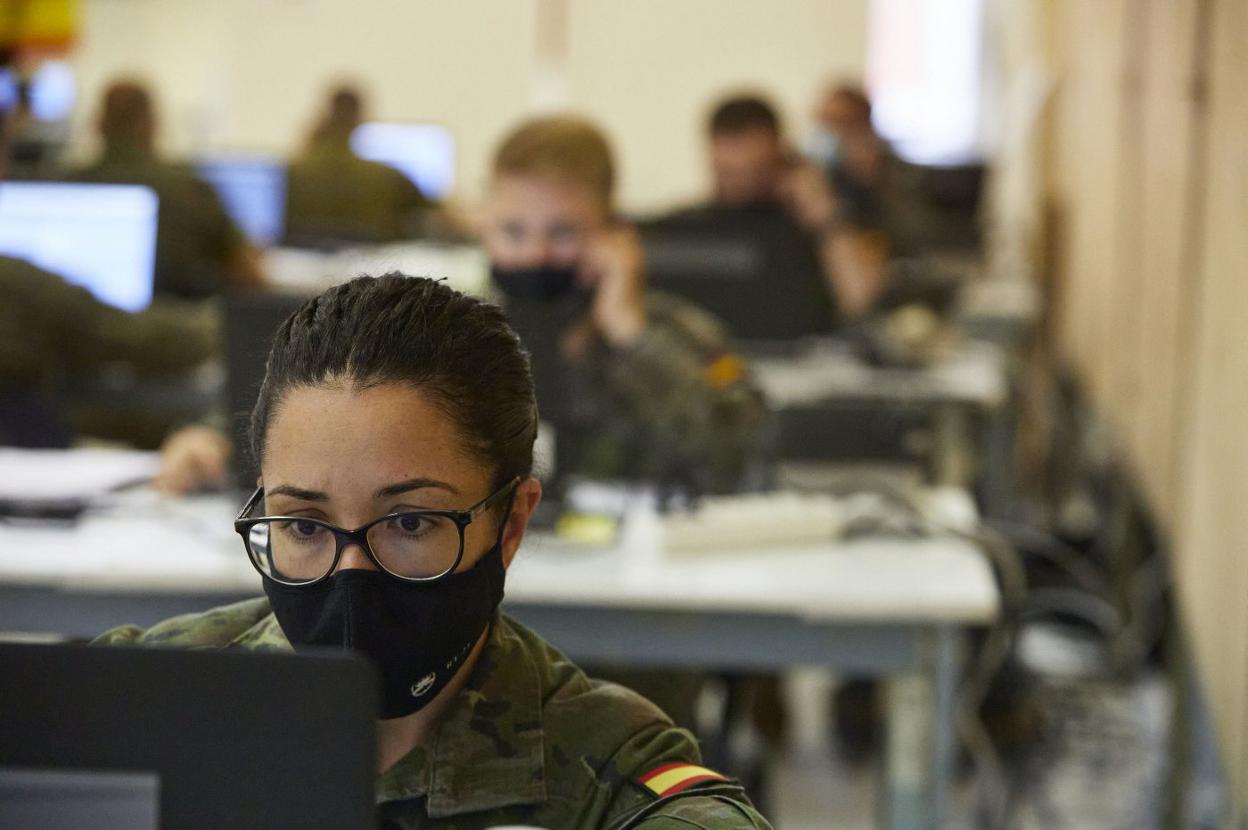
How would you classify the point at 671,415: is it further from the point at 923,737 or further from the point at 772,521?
the point at 923,737

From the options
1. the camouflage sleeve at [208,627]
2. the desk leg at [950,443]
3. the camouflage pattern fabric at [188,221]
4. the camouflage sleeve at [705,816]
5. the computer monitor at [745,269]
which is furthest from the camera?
the camouflage pattern fabric at [188,221]

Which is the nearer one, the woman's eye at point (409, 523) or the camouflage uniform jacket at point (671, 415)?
the woman's eye at point (409, 523)

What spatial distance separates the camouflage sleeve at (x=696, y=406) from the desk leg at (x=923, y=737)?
18.8 inches

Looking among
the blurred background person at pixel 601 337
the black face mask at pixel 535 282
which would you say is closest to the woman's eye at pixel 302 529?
the blurred background person at pixel 601 337

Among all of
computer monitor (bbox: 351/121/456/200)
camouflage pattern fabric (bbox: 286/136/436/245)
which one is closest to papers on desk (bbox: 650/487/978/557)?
camouflage pattern fabric (bbox: 286/136/436/245)

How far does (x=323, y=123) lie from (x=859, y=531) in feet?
18.4

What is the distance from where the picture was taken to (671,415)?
267 centimetres

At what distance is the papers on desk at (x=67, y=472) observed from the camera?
8.52 ft

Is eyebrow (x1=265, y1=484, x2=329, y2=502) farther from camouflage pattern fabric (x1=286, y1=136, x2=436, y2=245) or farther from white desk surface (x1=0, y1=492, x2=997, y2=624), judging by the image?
camouflage pattern fabric (x1=286, y1=136, x2=436, y2=245)

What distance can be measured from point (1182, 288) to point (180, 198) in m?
3.31

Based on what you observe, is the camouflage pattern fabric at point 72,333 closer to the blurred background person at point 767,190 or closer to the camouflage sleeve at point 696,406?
the camouflage sleeve at point 696,406

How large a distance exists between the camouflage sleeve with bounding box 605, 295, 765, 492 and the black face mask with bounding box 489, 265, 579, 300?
0.19 m

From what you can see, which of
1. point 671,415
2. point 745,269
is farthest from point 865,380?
point 671,415

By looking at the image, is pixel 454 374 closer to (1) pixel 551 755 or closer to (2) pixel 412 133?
(1) pixel 551 755
